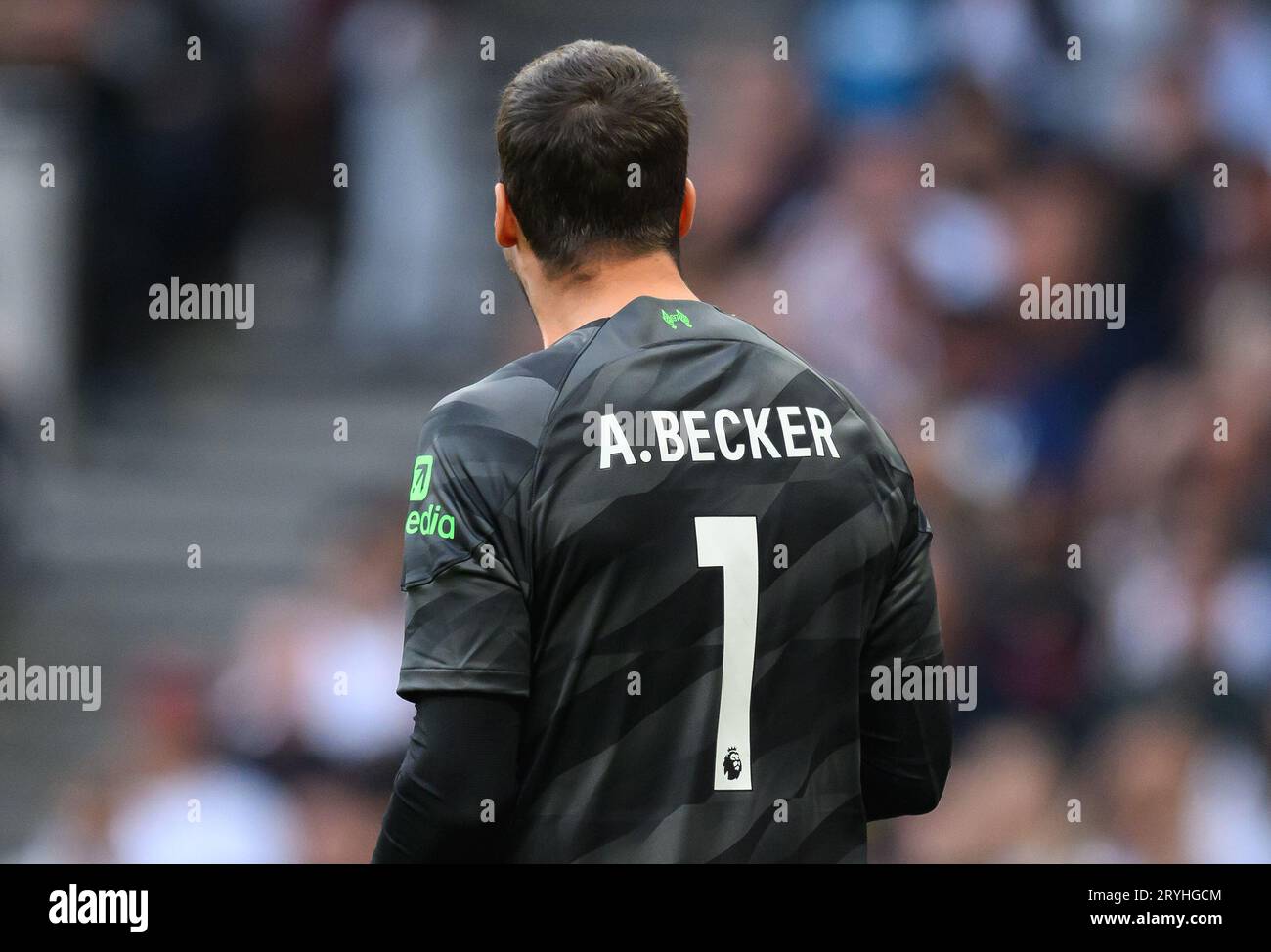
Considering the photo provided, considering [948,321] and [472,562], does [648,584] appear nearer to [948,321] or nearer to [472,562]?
[472,562]

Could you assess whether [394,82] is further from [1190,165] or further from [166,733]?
[1190,165]

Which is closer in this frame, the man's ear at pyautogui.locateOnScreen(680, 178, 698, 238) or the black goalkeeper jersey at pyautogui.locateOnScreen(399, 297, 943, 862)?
the black goalkeeper jersey at pyautogui.locateOnScreen(399, 297, 943, 862)

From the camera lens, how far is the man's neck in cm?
151

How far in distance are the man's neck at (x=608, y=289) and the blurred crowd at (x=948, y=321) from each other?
97.7 inches

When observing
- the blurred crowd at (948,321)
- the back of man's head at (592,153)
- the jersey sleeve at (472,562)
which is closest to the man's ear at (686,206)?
the back of man's head at (592,153)

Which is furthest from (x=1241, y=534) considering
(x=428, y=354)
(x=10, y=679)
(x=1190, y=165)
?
(x=10, y=679)

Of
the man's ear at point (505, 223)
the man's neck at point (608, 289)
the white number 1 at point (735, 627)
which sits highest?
the man's ear at point (505, 223)

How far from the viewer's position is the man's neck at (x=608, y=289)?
59.4 inches

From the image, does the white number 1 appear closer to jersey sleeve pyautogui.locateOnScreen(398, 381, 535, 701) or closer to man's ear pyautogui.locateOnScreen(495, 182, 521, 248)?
jersey sleeve pyautogui.locateOnScreen(398, 381, 535, 701)

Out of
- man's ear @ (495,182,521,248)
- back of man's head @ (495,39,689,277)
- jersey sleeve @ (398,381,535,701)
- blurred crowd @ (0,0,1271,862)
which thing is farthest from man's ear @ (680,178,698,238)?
blurred crowd @ (0,0,1271,862)

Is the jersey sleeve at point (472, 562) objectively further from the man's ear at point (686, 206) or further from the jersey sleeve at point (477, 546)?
the man's ear at point (686, 206)

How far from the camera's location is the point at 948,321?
4.26 m

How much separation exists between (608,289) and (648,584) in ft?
1.08
